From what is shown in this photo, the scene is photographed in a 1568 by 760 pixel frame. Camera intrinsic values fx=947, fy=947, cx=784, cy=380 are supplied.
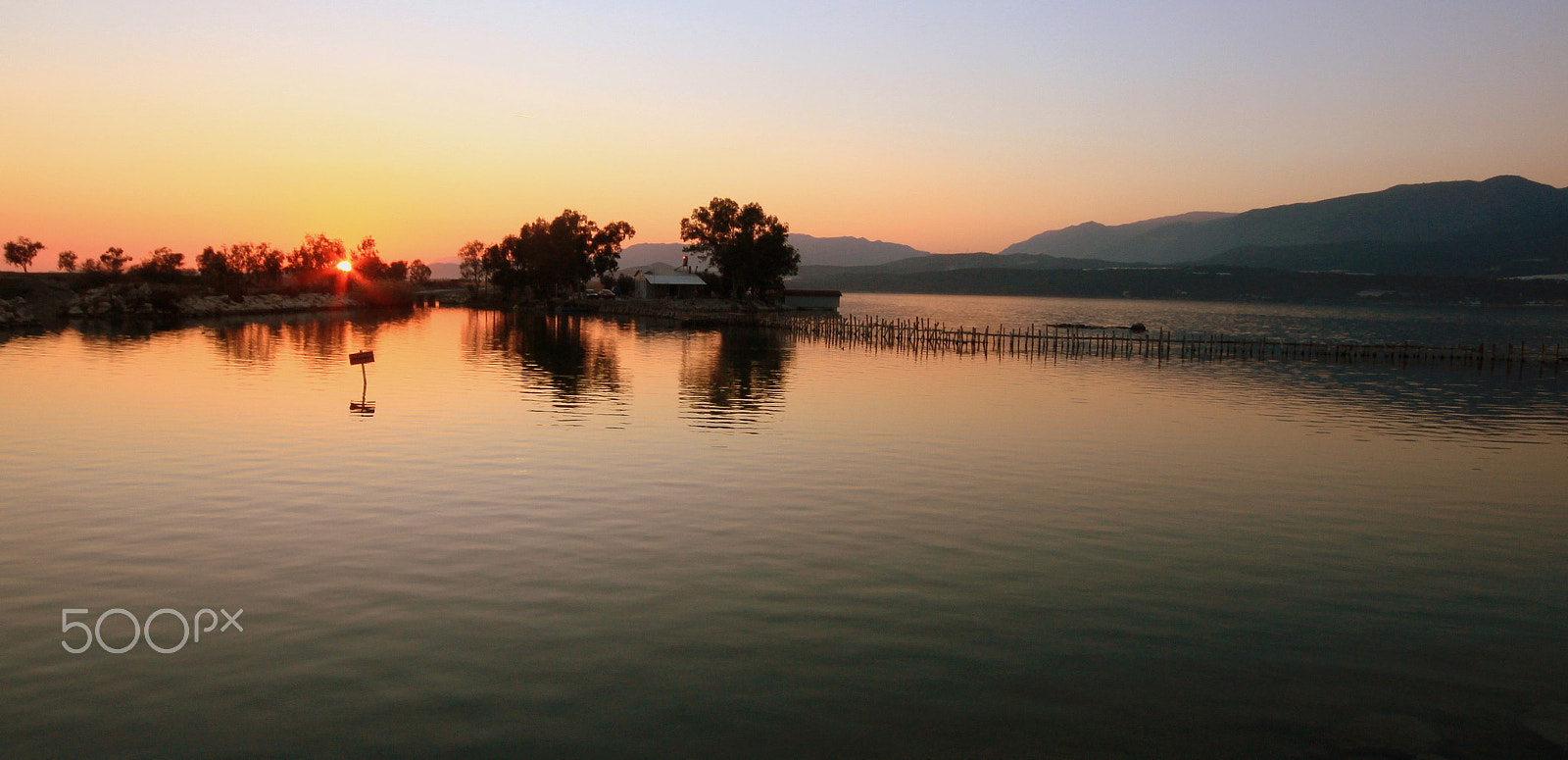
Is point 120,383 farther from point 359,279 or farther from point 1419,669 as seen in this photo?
point 359,279

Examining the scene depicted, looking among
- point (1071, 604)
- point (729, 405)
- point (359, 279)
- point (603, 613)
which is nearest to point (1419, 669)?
point (1071, 604)

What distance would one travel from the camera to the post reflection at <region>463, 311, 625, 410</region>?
41.1m

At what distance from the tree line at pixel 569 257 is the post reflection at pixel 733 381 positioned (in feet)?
194

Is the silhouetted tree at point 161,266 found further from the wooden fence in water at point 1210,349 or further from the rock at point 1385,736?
the rock at point 1385,736

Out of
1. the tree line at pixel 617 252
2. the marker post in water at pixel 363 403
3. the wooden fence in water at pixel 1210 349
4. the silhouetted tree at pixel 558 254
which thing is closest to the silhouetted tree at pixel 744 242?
the tree line at pixel 617 252

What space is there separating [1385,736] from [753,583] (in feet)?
27.3

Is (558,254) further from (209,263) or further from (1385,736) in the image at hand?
(1385,736)

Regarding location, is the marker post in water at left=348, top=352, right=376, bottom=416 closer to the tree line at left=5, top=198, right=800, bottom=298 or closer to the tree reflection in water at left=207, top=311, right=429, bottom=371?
the tree reflection in water at left=207, top=311, right=429, bottom=371

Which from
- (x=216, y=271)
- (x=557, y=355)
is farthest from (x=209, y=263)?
(x=557, y=355)

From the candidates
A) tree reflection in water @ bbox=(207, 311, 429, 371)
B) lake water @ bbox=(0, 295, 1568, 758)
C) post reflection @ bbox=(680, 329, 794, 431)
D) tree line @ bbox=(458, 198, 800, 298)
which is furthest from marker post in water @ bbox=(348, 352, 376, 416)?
tree line @ bbox=(458, 198, 800, 298)

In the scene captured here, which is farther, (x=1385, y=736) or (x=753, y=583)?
(x=753, y=583)

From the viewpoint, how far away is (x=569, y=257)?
508 ft

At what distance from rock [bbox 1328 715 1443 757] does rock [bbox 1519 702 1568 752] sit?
3.82ft

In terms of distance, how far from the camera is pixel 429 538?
54.4 ft
